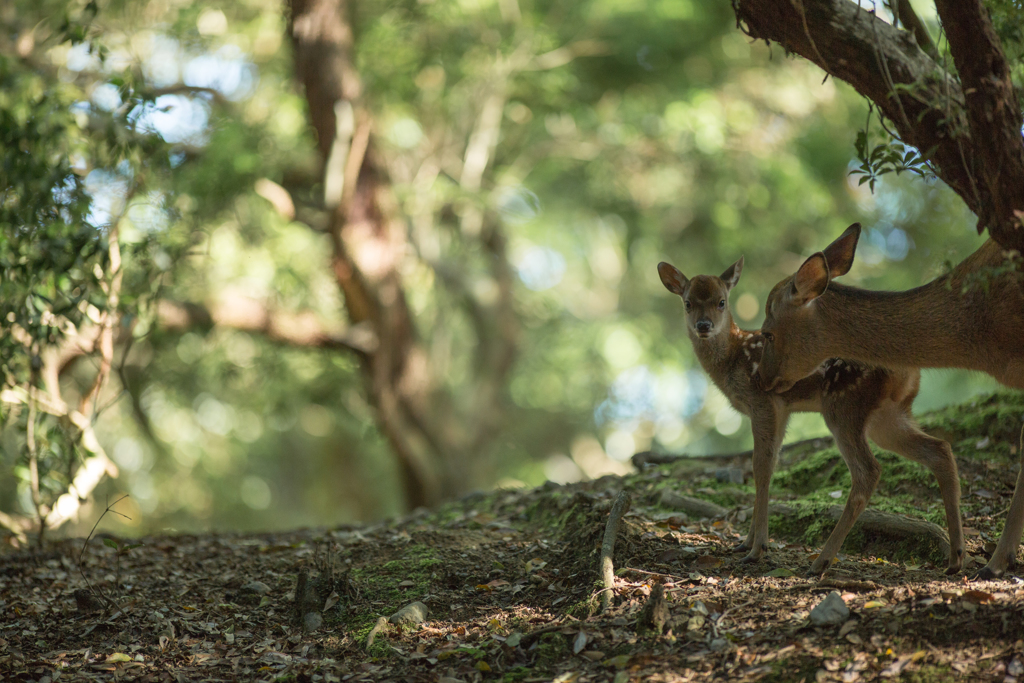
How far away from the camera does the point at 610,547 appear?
471cm

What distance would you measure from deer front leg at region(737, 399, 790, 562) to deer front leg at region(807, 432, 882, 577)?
0.33 metres

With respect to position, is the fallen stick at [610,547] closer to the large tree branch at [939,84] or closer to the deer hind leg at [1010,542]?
the deer hind leg at [1010,542]

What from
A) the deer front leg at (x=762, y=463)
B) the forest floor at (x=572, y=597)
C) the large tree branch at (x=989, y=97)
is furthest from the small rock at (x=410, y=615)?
the large tree branch at (x=989, y=97)

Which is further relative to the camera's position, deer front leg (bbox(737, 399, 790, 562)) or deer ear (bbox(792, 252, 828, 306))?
deer ear (bbox(792, 252, 828, 306))

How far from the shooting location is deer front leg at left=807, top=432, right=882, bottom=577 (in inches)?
185

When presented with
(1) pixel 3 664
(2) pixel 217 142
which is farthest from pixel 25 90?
(1) pixel 3 664

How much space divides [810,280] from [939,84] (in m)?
1.39

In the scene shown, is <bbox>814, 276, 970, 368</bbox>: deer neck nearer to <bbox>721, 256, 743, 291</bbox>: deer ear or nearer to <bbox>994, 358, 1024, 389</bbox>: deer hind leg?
<bbox>994, 358, 1024, 389</bbox>: deer hind leg

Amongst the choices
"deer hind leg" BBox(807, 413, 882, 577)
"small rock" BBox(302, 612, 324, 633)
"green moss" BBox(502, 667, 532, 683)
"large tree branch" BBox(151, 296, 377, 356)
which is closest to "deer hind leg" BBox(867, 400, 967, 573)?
"deer hind leg" BBox(807, 413, 882, 577)

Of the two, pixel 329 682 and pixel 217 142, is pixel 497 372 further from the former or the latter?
pixel 329 682

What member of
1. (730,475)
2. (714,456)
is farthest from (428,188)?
(730,475)

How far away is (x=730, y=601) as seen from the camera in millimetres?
4281

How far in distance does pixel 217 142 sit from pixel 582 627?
31.1 feet

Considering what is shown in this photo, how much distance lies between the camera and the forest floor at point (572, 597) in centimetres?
373
